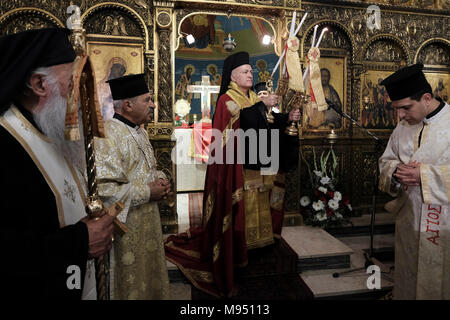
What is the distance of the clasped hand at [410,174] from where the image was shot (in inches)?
92.0

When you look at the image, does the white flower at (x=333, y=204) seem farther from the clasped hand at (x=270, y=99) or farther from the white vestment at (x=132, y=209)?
the white vestment at (x=132, y=209)

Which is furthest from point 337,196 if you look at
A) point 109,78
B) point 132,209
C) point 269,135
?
point 109,78

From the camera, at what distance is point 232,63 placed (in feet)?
11.4

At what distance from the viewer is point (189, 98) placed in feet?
34.5

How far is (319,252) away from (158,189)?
2717 mm

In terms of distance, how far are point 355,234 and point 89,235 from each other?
5223mm

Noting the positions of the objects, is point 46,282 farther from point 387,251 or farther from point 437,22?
point 437,22

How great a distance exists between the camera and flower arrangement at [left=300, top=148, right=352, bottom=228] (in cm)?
499

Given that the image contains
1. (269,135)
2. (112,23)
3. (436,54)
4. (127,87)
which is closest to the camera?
(127,87)

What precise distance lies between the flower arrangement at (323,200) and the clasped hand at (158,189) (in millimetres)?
3476

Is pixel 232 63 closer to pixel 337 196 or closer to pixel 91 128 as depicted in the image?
pixel 91 128

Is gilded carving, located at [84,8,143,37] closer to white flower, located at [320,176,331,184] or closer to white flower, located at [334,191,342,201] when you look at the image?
white flower, located at [320,176,331,184]

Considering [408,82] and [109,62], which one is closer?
[408,82]

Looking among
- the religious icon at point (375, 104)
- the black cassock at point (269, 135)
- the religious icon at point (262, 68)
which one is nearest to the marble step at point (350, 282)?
the black cassock at point (269, 135)
